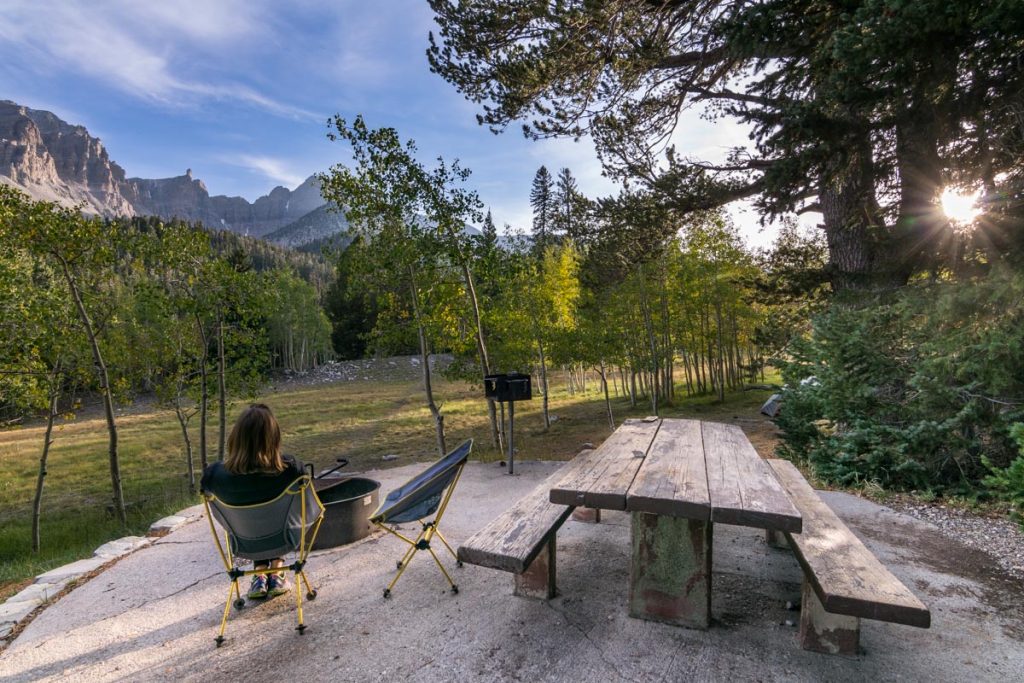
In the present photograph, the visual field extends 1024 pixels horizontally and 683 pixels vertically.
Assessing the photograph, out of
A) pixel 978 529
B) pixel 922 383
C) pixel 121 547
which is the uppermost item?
pixel 922 383

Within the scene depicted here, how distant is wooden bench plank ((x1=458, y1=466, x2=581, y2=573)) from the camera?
2.29 meters

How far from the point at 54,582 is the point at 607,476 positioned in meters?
4.30

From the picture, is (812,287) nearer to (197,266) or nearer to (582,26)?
(582,26)

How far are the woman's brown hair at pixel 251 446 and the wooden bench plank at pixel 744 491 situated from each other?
2.34 meters

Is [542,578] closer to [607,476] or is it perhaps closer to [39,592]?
[607,476]

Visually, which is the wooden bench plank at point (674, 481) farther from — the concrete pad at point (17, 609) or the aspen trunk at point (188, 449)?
the aspen trunk at point (188, 449)

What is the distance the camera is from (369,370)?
4109cm

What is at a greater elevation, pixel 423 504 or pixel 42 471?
pixel 423 504

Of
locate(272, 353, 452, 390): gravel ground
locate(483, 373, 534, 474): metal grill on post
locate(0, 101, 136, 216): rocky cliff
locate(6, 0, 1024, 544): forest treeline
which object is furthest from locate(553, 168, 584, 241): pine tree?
locate(0, 101, 136, 216): rocky cliff

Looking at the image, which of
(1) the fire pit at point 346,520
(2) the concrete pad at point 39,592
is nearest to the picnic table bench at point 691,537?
(1) the fire pit at point 346,520

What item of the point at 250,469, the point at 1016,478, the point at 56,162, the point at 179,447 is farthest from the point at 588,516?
the point at 56,162

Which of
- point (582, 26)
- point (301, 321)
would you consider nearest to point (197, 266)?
point (582, 26)

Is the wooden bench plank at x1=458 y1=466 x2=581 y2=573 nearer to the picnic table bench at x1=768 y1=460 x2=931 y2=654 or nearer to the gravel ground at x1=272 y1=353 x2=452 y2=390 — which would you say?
the picnic table bench at x1=768 y1=460 x2=931 y2=654

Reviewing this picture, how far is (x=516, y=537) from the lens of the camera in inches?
99.0
